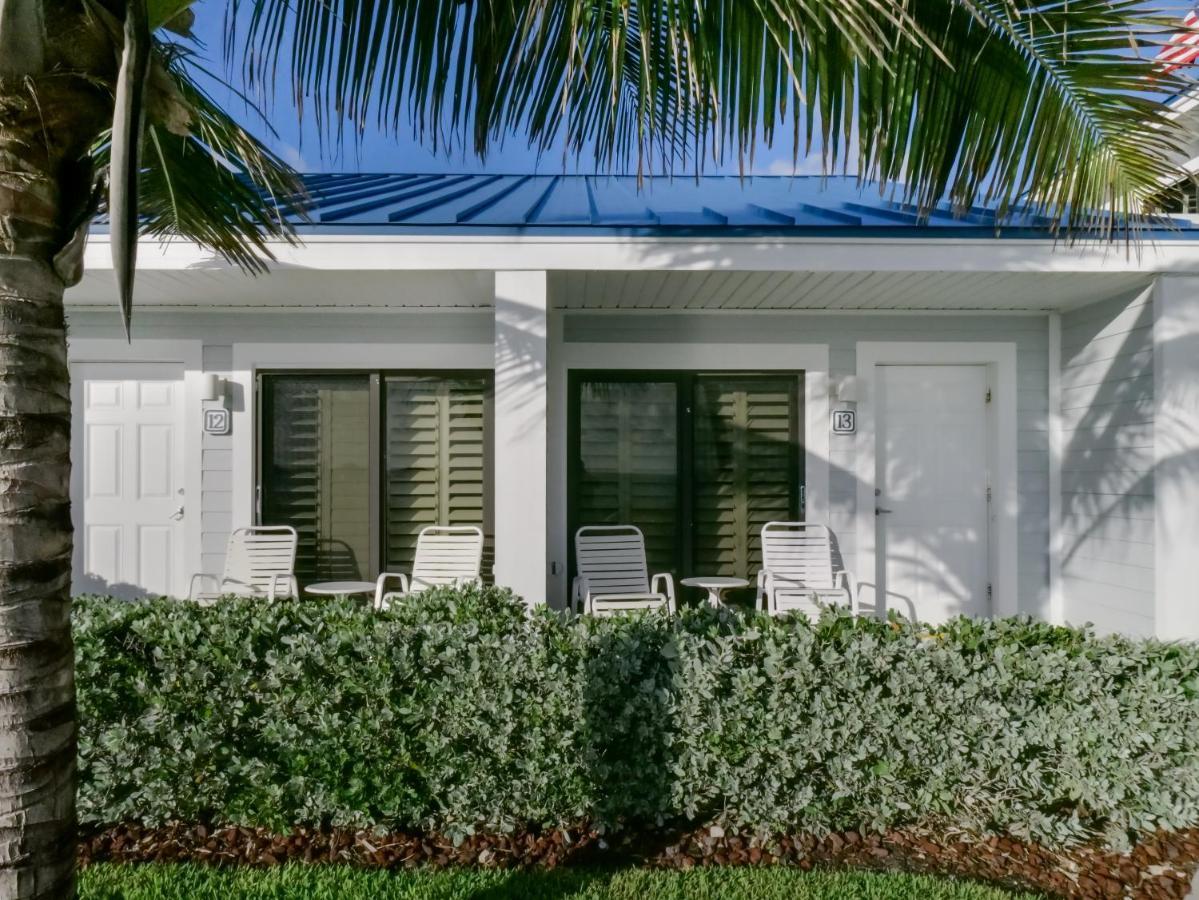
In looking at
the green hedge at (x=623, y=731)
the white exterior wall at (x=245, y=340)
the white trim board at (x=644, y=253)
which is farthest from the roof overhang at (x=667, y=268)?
the green hedge at (x=623, y=731)

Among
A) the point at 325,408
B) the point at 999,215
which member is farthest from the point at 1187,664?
the point at 325,408

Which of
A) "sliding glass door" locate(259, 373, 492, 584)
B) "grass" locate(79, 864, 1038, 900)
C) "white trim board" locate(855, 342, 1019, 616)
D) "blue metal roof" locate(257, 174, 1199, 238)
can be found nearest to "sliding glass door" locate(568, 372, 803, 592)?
"white trim board" locate(855, 342, 1019, 616)

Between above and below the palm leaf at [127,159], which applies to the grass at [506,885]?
below

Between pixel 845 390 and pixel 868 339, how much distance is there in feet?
1.64

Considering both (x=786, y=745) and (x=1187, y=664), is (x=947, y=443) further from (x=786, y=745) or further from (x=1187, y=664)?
(x=786, y=745)

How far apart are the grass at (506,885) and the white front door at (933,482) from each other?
427cm

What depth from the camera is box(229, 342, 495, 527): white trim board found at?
6.50 meters

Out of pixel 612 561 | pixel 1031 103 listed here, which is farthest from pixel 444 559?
pixel 1031 103

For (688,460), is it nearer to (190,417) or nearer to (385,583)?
(385,583)

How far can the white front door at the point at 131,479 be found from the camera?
6.52 metres

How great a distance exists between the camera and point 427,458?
6.70 m

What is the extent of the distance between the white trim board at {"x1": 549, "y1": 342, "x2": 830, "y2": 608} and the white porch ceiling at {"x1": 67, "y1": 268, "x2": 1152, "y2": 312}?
0.36 metres

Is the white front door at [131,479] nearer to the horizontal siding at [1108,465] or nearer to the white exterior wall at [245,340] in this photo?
the white exterior wall at [245,340]

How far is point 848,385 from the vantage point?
260 inches
